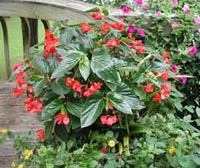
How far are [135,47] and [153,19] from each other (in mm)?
679

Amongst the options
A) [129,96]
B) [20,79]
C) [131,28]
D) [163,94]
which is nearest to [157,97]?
[163,94]

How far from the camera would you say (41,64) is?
1.61 m

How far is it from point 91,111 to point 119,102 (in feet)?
0.36

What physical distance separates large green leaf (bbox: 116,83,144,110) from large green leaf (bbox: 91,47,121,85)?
0.18ft

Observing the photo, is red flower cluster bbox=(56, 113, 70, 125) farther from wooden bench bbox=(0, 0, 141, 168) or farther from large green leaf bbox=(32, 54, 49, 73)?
wooden bench bbox=(0, 0, 141, 168)

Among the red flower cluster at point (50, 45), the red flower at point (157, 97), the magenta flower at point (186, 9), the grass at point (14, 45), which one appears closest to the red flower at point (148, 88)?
the red flower at point (157, 97)

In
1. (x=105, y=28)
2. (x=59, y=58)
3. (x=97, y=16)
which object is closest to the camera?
(x=59, y=58)

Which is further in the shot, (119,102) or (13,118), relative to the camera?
(13,118)

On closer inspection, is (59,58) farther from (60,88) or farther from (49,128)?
(49,128)

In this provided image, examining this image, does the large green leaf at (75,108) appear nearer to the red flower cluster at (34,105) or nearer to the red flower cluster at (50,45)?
the red flower cluster at (34,105)

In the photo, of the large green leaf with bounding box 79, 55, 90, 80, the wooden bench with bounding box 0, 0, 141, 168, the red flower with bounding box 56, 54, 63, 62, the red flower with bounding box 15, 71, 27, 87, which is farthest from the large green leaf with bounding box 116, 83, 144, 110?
the wooden bench with bounding box 0, 0, 141, 168

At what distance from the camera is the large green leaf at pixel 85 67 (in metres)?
1.50

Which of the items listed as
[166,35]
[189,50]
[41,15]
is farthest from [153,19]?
[41,15]

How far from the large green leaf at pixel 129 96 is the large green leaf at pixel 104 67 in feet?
0.18
